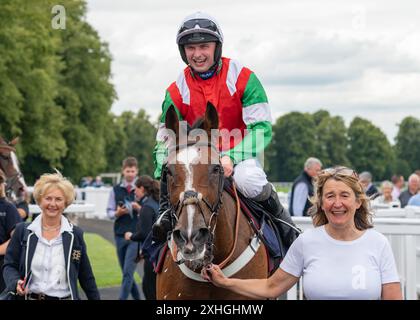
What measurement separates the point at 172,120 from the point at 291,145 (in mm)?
115198

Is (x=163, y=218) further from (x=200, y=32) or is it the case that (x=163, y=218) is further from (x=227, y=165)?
(x=200, y=32)

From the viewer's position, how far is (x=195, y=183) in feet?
15.3

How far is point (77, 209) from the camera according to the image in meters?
10.4

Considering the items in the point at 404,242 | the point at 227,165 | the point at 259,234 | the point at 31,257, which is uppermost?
the point at 227,165

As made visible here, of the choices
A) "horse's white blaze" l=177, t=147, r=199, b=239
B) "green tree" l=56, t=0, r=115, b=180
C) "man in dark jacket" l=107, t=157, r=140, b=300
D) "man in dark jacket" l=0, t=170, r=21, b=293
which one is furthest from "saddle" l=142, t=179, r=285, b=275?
"green tree" l=56, t=0, r=115, b=180

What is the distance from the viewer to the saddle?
5.46m

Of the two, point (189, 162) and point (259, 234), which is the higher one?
point (189, 162)

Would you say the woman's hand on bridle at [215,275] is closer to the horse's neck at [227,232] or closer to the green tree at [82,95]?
the horse's neck at [227,232]

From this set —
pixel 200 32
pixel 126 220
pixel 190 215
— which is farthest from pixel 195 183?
pixel 126 220

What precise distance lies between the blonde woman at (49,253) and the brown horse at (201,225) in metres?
0.61

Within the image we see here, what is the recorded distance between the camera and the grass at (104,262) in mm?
13773

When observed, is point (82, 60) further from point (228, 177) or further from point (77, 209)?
point (228, 177)

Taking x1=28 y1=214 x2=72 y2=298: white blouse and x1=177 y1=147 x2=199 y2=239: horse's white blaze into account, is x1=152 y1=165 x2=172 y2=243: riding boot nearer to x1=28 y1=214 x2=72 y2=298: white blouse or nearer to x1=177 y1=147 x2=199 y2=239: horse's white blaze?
x1=177 y1=147 x2=199 y2=239: horse's white blaze
